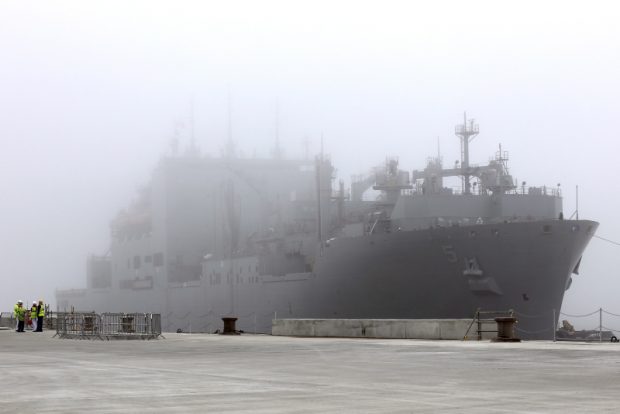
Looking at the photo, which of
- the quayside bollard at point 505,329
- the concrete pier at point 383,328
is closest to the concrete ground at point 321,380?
the quayside bollard at point 505,329

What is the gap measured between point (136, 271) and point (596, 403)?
7425 cm

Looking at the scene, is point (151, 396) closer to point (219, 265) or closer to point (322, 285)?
point (322, 285)

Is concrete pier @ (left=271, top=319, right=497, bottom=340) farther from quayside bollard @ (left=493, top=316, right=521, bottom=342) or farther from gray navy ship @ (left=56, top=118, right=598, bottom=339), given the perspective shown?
gray navy ship @ (left=56, top=118, right=598, bottom=339)

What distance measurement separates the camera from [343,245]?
5219cm

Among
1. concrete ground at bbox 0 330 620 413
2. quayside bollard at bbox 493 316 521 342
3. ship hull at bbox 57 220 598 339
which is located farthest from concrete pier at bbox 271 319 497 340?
ship hull at bbox 57 220 598 339

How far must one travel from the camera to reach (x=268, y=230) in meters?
64.2

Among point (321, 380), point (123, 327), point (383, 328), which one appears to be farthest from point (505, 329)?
point (123, 327)

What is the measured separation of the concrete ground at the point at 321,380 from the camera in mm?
9461

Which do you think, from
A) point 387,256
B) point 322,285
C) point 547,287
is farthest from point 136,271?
point 547,287

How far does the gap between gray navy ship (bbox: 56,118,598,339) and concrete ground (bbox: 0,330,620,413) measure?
25.7m

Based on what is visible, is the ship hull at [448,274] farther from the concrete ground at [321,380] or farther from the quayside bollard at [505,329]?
the concrete ground at [321,380]

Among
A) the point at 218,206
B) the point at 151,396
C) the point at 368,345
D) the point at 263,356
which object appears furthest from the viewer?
the point at 218,206

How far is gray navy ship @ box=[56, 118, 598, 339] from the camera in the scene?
46594mm

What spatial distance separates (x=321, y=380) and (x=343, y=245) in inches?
1556
